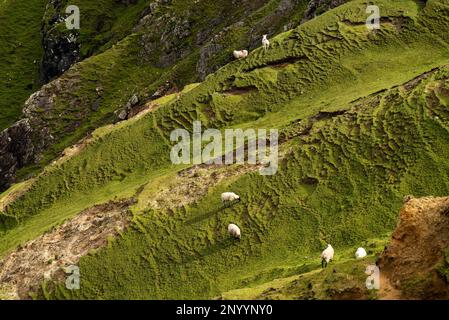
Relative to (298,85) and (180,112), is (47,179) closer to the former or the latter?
(180,112)

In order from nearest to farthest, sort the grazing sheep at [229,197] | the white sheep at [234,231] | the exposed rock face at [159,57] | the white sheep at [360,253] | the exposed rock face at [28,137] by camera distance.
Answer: the white sheep at [360,253]
the white sheep at [234,231]
the grazing sheep at [229,197]
the exposed rock face at [159,57]
the exposed rock face at [28,137]

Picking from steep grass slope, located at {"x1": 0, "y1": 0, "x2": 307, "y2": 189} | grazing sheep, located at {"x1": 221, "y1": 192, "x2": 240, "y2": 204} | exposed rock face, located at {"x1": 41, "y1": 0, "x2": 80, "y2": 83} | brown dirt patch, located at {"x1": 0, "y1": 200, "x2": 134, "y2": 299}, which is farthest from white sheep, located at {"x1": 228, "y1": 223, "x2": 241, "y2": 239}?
exposed rock face, located at {"x1": 41, "y1": 0, "x2": 80, "y2": 83}

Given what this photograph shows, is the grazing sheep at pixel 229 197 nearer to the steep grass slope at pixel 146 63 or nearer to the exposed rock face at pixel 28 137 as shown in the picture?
the steep grass slope at pixel 146 63

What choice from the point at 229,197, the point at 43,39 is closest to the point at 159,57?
the point at 43,39

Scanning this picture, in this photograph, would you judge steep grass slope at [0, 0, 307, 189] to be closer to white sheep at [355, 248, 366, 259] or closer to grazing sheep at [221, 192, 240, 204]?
grazing sheep at [221, 192, 240, 204]

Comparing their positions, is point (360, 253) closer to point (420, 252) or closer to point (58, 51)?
point (420, 252)

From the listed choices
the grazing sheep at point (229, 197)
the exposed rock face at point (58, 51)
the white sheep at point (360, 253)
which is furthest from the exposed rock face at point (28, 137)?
the white sheep at point (360, 253)
